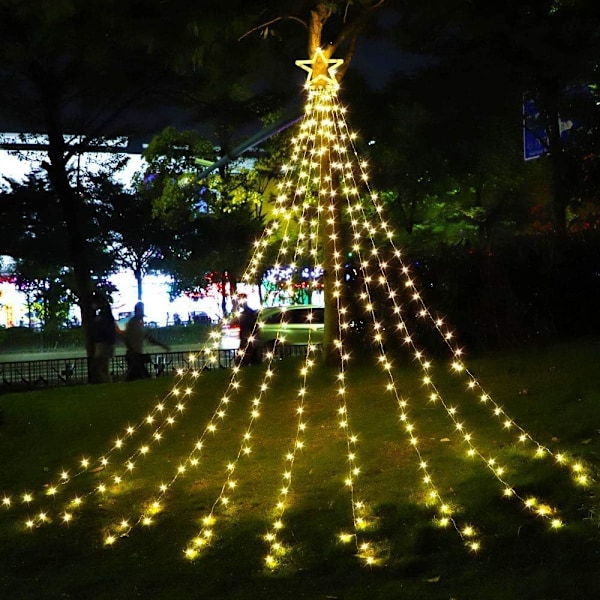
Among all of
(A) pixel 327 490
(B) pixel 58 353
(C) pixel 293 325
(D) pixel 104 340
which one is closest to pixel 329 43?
(A) pixel 327 490

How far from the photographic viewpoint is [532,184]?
30.3 meters

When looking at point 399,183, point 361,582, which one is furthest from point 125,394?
point 399,183

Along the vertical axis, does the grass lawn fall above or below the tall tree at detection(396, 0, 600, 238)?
below

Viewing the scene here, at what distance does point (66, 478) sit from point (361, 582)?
3989mm

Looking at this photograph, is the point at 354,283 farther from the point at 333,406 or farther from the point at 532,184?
the point at 532,184

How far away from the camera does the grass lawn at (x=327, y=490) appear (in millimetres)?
5113

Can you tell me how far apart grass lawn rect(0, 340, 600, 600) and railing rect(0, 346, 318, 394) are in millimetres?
7283

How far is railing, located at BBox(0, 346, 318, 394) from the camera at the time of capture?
695 inches

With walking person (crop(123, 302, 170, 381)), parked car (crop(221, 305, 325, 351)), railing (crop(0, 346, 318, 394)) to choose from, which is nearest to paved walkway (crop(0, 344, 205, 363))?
railing (crop(0, 346, 318, 394))

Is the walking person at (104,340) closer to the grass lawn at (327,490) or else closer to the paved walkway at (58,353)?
the grass lawn at (327,490)

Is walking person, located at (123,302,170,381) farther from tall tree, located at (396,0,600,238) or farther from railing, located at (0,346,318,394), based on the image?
tall tree, located at (396,0,600,238)

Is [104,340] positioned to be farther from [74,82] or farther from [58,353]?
[58,353]

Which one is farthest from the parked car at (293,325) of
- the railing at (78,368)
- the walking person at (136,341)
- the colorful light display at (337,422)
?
the colorful light display at (337,422)

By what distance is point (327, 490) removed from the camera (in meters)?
6.64
